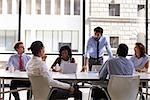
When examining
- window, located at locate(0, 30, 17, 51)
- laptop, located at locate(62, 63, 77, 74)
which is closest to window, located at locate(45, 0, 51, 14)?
window, located at locate(0, 30, 17, 51)

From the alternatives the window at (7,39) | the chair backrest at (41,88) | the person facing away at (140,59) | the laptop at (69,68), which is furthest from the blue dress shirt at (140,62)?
the window at (7,39)

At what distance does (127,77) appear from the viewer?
11.9 ft

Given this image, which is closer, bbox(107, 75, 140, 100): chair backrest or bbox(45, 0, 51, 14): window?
bbox(107, 75, 140, 100): chair backrest

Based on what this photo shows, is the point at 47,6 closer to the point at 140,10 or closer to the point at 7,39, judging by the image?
the point at 7,39

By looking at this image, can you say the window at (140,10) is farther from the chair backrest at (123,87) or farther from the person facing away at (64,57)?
the chair backrest at (123,87)

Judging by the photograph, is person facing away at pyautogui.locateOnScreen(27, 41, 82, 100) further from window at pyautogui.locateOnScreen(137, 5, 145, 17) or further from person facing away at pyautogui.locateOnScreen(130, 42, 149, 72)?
window at pyautogui.locateOnScreen(137, 5, 145, 17)

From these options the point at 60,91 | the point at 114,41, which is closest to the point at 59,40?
the point at 114,41

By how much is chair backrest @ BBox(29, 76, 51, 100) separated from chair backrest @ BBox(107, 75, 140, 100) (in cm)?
72

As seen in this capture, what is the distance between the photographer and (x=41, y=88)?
374cm

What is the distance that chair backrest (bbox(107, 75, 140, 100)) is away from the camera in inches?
143

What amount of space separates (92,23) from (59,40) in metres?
0.93

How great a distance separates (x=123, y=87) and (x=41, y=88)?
37.3 inches

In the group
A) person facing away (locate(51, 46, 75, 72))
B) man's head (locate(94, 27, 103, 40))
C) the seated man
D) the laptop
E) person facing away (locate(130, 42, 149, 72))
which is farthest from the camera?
man's head (locate(94, 27, 103, 40))

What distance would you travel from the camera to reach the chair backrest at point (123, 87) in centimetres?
364
